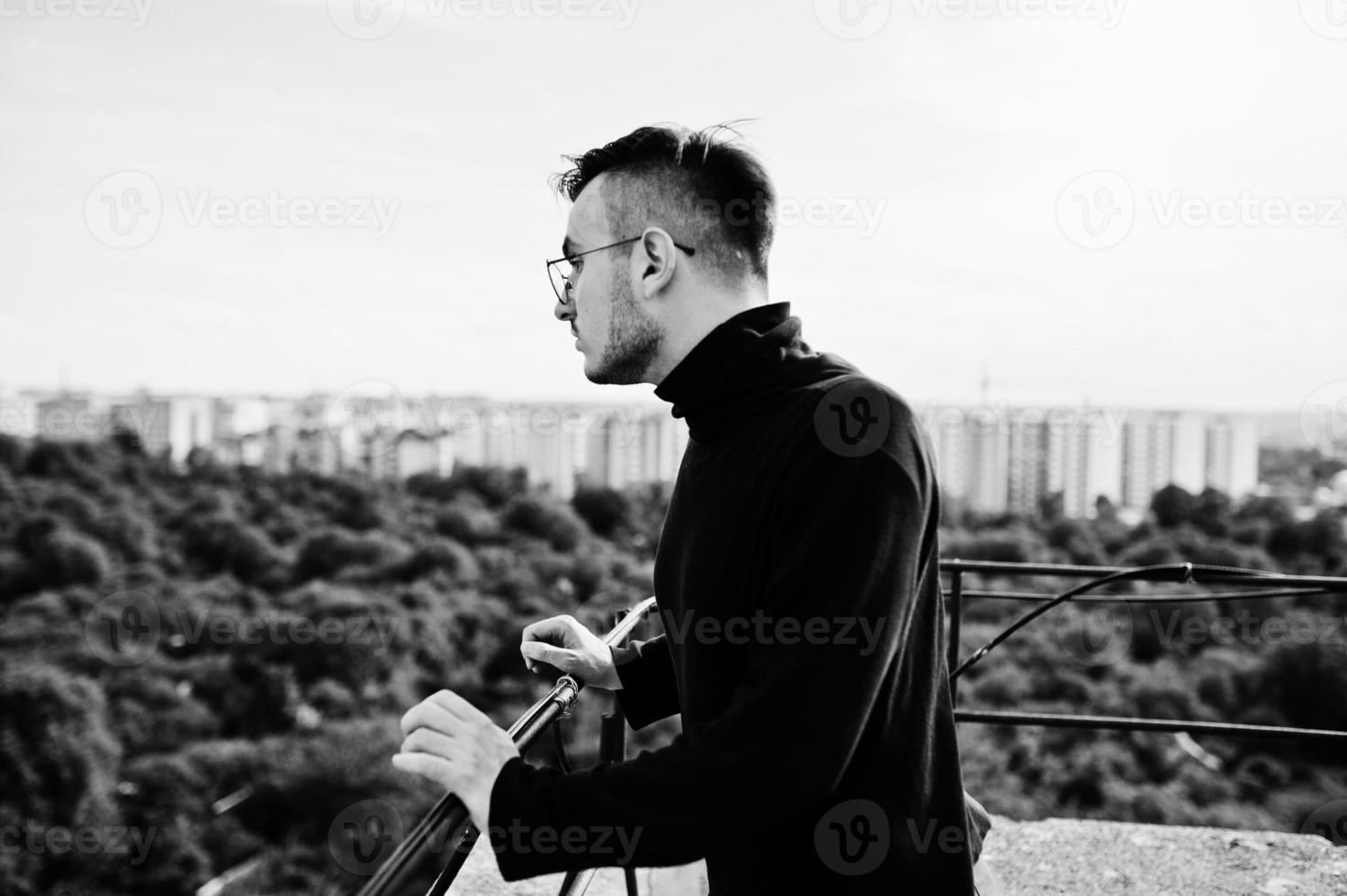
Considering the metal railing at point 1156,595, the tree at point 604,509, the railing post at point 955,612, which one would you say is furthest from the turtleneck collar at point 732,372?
the tree at point 604,509

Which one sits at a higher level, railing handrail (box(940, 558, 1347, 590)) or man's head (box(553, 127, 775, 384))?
man's head (box(553, 127, 775, 384))

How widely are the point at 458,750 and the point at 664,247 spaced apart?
640 millimetres

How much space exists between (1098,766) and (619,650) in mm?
31776

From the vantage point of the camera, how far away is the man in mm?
982

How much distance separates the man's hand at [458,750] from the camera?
1.02m

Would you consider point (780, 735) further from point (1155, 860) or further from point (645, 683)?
point (1155, 860)

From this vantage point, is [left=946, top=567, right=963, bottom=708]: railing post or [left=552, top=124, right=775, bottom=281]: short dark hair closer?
[left=552, top=124, right=775, bottom=281]: short dark hair

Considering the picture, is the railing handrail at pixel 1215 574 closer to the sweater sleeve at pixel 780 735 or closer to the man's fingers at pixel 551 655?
the man's fingers at pixel 551 655

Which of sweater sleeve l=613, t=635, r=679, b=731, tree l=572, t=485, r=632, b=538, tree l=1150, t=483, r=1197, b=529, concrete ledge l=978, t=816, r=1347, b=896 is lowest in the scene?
tree l=572, t=485, r=632, b=538

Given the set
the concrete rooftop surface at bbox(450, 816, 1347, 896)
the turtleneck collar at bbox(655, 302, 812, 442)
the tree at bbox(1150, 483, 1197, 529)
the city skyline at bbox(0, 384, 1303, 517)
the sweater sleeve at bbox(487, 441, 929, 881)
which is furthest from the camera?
the city skyline at bbox(0, 384, 1303, 517)

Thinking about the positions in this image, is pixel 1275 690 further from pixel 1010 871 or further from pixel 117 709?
pixel 117 709

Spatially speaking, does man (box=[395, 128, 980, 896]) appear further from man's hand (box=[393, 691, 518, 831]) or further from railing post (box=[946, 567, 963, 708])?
railing post (box=[946, 567, 963, 708])

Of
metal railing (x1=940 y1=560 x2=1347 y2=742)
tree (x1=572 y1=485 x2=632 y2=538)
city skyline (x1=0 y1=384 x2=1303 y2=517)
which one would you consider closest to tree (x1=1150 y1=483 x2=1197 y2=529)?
city skyline (x1=0 y1=384 x2=1303 y2=517)

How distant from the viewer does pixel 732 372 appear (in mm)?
1224
